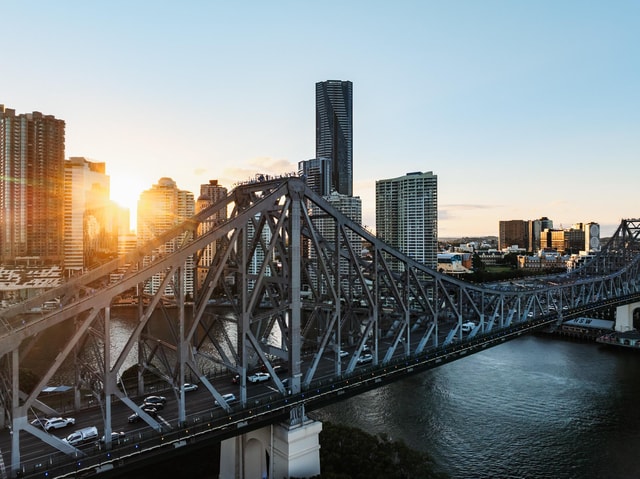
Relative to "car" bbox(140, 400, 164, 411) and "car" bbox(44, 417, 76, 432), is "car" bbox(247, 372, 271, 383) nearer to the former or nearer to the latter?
"car" bbox(140, 400, 164, 411)

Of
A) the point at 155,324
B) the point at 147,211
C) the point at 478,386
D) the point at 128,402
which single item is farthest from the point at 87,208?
the point at 128,402

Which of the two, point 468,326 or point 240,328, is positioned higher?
point 240,328

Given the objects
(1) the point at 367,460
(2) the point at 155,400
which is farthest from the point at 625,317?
(2) the point at 155,400

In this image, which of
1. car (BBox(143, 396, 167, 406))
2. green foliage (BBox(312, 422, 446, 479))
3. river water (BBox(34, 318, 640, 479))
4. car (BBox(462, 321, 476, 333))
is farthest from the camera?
car (BBox(462, 321, 476, 333))

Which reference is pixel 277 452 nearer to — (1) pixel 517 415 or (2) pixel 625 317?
(1) pixel 517 415

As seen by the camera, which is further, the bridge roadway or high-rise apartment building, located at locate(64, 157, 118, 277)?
high-rise apartment building, located at locate(64, 157, 118, 277)

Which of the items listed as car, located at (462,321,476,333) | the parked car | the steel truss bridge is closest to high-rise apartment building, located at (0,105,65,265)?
the steel truss bridge
